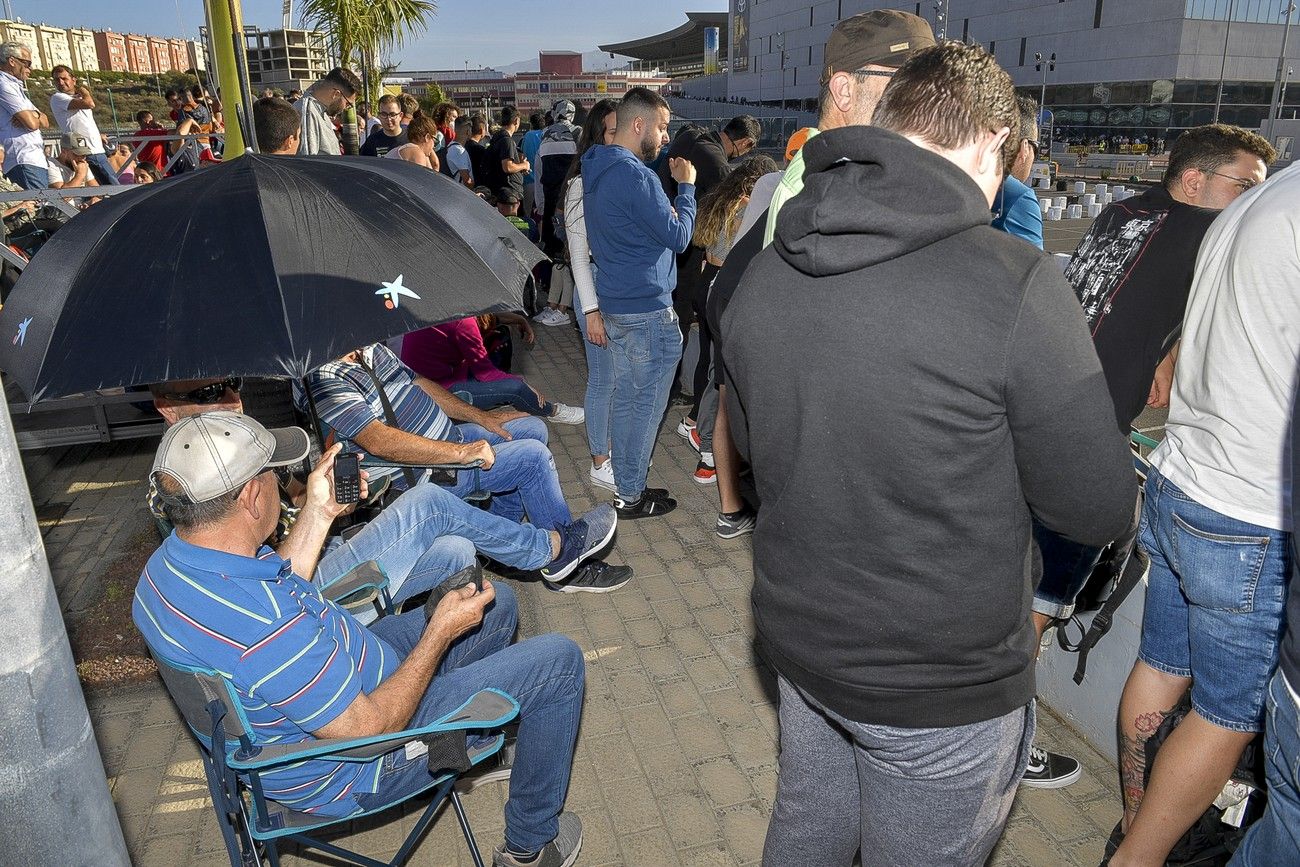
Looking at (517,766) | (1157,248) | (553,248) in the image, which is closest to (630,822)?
(517,766)

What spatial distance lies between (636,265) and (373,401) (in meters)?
1.51

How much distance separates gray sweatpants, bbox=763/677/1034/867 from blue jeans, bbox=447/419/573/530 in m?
2.30

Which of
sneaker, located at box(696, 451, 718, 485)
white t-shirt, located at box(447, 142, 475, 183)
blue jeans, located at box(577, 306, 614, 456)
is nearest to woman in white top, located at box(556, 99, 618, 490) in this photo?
blue jeans, located at box(577, 306, 614, 456)

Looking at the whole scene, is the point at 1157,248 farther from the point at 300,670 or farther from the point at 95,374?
the point at 95,374

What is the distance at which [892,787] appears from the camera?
5.48ft

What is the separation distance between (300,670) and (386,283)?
116 centimetres

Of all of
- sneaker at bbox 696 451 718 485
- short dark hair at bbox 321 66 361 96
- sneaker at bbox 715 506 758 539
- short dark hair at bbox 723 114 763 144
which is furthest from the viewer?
short dark hair at bbox 321 66 361 96

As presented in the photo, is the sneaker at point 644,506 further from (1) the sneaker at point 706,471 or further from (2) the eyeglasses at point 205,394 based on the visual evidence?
(2) the eyeglasses at point 205,394

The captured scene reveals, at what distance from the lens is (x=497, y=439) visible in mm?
4207

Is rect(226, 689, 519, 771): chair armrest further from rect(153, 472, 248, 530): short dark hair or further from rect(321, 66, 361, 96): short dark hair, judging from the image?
rect(321, 66, 361, 96): short dark hair

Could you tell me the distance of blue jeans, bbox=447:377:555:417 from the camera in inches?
199

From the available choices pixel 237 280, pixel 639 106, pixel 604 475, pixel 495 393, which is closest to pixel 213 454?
pixel 237 280

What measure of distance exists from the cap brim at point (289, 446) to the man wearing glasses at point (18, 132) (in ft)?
28.1

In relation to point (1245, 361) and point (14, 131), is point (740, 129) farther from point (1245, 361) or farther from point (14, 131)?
point (14, 131)
